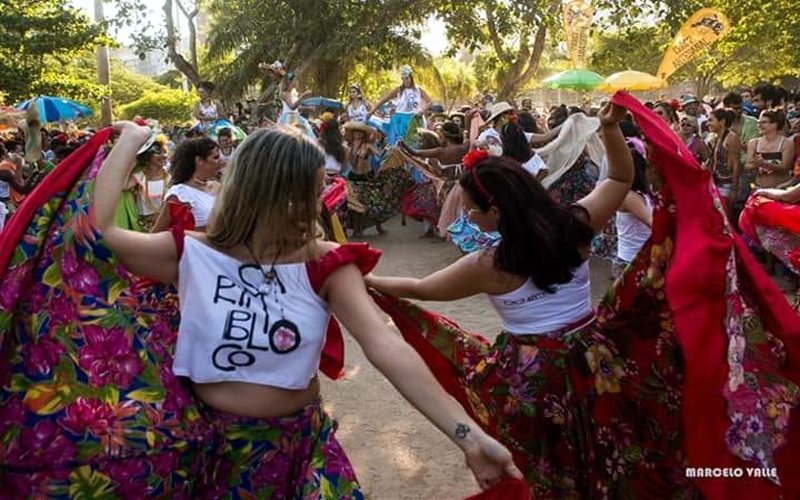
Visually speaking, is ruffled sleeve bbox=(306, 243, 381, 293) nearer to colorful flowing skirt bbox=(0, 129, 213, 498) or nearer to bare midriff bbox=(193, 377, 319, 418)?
bare midriff bbox=(193, 377, 319, 418)

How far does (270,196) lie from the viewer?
2.02 metres

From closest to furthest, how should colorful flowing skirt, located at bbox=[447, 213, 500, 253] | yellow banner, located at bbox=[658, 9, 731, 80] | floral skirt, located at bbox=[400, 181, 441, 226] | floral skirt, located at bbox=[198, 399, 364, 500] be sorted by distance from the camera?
floral skirt, located at bbox=[198, 399, 364, 500] → colorful flowing skirt, located at bbox=[447, 213, 500, 253] → floral skirt, located at bbox=[400, 181, 441, 226] → yellow banner, located at bbox=[658, 9, 731, 80]

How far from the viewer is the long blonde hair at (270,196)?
2.02 meters

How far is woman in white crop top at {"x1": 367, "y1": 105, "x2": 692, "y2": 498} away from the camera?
2764 millimetres

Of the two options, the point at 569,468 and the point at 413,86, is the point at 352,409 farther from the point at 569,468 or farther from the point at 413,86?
the point at 413,86

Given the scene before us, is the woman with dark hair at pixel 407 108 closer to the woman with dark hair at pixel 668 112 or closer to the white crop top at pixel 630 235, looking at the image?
the woman with dark hair at pixel 668 112

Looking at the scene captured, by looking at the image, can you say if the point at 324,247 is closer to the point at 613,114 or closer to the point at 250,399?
the point at 250,399

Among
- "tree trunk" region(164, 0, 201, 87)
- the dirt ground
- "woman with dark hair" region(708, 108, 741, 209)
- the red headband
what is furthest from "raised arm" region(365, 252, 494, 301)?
"tree trunk" region(164, 0, 201, 87)

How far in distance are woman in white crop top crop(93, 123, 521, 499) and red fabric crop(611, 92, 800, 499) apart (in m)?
0.99

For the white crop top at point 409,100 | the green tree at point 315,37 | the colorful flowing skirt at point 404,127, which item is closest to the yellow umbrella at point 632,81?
the green tree at point 315,37

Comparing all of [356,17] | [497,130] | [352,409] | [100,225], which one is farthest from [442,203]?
[356,17]

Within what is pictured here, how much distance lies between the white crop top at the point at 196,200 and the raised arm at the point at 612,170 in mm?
2594

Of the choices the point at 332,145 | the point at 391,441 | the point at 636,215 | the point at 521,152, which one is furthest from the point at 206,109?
the point at 636,215

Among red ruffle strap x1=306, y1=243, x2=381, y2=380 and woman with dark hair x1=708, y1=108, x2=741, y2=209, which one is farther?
woman with dark hair x1=708, y1=108, x2=741, y2=209
